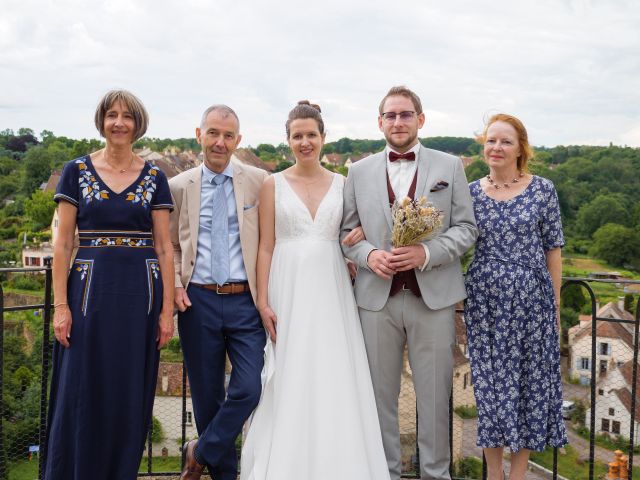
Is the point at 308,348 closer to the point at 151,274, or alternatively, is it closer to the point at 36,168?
the point at 151,274

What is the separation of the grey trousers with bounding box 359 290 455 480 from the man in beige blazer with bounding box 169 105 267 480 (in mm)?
651

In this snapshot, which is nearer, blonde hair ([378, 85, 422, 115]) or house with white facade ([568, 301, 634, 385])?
blonde hair ([378, 85, 422, 115])

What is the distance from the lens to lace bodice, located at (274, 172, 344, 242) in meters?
3.66

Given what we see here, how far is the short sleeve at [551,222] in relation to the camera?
3.58 m

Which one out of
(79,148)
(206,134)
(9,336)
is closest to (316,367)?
(206,134)

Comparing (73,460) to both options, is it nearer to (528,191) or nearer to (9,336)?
(528,191)

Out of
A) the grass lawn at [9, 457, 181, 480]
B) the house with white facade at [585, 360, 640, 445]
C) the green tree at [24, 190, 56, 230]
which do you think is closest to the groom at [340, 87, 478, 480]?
the grass lawn at [9, 457, 181, 480]

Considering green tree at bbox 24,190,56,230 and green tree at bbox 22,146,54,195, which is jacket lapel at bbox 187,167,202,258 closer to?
green tree at bbox 24,190,56,230

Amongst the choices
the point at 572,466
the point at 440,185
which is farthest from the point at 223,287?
the point at 572,466

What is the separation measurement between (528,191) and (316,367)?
1.53 metres

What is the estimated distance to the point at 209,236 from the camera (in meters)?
3.55

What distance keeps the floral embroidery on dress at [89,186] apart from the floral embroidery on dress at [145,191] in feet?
0.43

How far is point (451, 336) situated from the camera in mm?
3533

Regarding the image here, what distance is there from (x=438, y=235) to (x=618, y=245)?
247 ft
